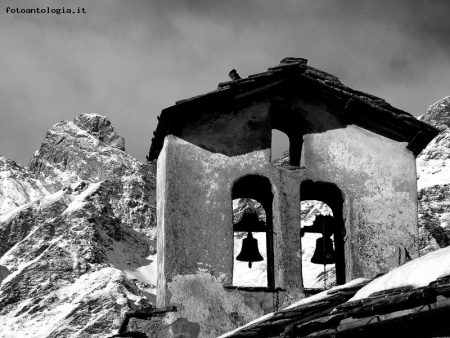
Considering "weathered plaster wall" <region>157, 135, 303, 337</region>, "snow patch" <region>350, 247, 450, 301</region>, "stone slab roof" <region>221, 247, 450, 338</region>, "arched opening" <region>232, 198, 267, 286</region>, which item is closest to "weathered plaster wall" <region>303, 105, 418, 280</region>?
"weathered plaster wall" <region>157, 135, 303, 337</region>

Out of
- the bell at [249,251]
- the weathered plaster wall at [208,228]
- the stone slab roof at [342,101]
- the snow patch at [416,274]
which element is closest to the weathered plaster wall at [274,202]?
the weathered plaster wall at [208,228]

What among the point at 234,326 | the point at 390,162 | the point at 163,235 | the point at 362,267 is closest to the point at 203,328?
the point at 234,326

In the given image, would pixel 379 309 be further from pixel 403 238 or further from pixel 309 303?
pixel 403 238

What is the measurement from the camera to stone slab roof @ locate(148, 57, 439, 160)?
11.3 m

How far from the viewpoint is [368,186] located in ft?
36.6

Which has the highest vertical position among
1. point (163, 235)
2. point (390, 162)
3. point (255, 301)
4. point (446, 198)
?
point (446, 198)

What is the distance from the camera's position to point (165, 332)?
33.6ft

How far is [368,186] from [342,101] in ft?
3.53

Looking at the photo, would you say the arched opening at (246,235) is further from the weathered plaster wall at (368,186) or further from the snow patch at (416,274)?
the snow patch at (416,274)

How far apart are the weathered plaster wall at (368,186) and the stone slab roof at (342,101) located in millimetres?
143

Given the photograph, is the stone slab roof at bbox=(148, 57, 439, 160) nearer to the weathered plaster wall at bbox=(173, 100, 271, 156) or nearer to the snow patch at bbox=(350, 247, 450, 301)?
the weathered plaster wall at bbox=(173, 100, 271, 156)

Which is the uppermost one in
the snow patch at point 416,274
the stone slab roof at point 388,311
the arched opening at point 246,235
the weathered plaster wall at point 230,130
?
the arched opening at point 246,235

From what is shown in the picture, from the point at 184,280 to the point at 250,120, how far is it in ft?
6.82

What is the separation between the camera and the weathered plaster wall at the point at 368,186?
10.9 metres
